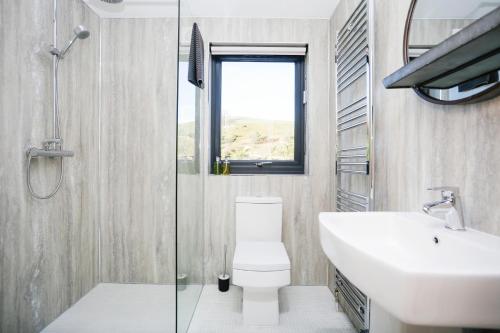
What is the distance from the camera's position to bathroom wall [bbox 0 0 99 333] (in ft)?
4.86

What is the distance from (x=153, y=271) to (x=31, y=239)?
874mm

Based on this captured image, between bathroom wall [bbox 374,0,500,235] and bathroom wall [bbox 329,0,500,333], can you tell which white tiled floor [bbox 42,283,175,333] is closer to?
bathroom wall [bbox 329,0,500,333]

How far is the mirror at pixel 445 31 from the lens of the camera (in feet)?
2.68

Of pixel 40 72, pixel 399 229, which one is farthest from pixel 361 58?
pixel 40 72

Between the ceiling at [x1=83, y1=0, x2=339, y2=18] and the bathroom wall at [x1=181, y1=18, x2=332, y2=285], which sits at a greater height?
the ceiling at [x1=83, y1=0, x2=339, y2=18]

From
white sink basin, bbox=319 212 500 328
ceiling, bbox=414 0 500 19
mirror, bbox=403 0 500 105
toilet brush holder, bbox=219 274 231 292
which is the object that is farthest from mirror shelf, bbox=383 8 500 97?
toilet brush holder, bbox=219 274 231 292

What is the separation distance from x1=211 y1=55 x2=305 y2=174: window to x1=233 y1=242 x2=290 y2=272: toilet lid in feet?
2.60

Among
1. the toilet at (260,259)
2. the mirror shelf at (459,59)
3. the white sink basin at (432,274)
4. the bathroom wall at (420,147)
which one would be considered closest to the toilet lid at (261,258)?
the toilet at (260,259)

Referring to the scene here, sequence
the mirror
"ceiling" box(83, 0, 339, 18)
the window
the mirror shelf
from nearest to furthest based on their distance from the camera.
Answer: the mirror shelf → the mirror → "ceiling" box(83, 0, 339, 18) → the window

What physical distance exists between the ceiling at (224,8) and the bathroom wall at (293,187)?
0.21 feet

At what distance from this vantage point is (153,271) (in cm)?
216

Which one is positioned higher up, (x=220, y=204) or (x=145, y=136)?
(x=145, y=136)

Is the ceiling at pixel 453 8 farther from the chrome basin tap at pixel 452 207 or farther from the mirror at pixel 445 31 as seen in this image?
the chrome basin tap at pixel 452 207

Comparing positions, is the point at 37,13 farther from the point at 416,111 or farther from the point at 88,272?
the point at 416,111
